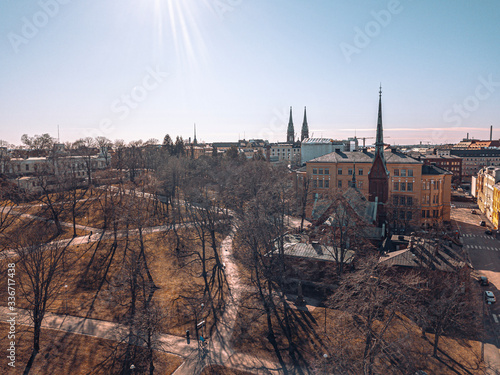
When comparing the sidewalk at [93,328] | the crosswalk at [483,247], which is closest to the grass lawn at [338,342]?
the sidewalk at [93,328]

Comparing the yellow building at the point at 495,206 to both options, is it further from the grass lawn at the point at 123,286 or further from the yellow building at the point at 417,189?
the grass lawn at the point at 123,286

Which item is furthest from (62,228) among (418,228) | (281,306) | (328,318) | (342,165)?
(418,228)

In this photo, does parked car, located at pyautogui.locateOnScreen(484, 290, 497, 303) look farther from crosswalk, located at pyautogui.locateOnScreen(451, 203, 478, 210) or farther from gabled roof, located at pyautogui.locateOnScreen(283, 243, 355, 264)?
crosswalk, located at pyautogui.locateOnScreen(451, 203, 478, 210)

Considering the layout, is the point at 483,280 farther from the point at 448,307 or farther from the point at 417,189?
the point at 417,189

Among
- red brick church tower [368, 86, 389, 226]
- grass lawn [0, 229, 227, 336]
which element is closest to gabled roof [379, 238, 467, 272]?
red brick church tower [368, 86, 389, 226]

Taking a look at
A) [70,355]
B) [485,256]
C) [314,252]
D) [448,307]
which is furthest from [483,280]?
[70,355]

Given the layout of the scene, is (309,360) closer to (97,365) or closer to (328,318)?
(328,318)
